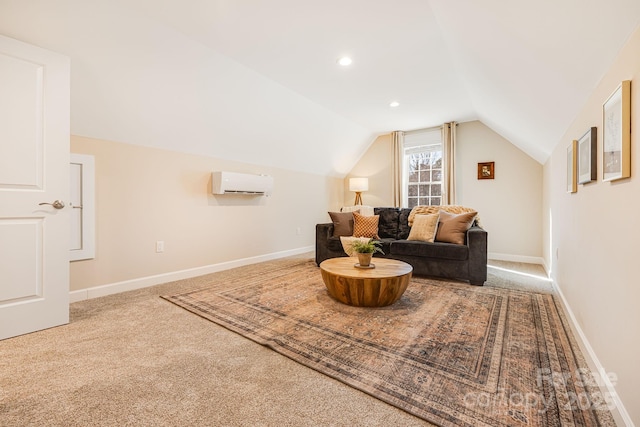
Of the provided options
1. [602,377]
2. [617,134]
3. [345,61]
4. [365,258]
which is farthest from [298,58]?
[602,377]

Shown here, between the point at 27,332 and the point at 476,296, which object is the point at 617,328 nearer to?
the point at 476,296

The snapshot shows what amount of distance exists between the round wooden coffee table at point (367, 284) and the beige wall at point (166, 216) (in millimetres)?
1996

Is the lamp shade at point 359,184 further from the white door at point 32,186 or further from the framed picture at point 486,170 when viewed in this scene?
the white door at point 32,186

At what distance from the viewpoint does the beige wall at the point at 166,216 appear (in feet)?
9.48

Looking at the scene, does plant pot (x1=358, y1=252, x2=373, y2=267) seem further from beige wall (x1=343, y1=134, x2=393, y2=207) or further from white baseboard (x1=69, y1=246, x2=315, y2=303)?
beige wall (x1=343, y1=134, x2=393, y2=207)

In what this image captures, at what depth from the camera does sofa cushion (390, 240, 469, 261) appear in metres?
3.36

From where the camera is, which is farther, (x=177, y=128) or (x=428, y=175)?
(x=428, y=175)

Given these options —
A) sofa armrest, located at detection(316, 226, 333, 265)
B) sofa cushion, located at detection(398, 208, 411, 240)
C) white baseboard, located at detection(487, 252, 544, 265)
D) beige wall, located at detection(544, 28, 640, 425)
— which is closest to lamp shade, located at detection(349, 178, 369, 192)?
sofa cushion, located at detection(398, 208, 411, 240)

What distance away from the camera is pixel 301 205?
550cm

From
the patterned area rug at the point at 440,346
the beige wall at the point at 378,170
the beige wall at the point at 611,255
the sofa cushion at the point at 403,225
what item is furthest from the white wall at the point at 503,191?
→ the beige wall at the point at 611,255

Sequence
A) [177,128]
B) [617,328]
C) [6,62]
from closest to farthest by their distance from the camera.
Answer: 1. [617,328]
2. [6,62]
3. [177,128]

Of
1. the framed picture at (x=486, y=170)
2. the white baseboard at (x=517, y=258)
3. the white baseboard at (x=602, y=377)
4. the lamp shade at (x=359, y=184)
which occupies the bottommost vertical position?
the white baseboard at (x=602, y=377)

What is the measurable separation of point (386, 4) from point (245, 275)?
3181 mm

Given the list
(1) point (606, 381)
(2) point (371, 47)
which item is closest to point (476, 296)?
(1) point (606, 381)
